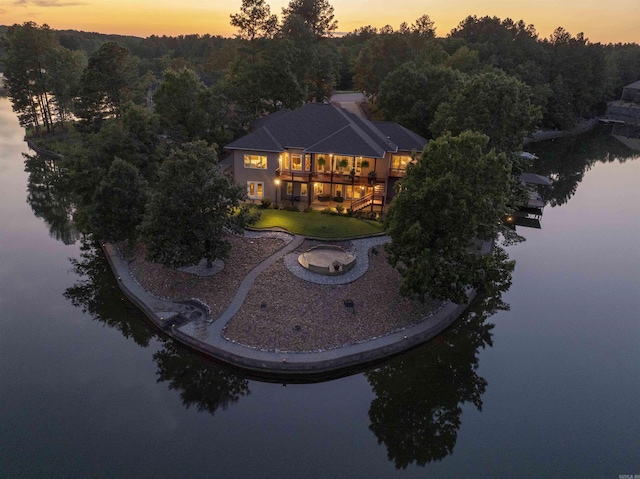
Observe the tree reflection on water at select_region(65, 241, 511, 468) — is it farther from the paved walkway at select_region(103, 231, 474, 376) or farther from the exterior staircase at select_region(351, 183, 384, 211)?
the exterior staircase at select_region(351, 183, 384, 211)

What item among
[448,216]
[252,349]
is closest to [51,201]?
[252,349]

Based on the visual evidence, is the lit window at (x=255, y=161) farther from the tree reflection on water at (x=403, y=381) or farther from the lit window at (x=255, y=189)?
the tree reflection on water at (x=403, y=381)

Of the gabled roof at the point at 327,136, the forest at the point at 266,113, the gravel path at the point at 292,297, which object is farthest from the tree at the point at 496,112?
the gravel path at the point at 292,297

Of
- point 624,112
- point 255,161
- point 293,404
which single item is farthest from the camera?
point 624,112

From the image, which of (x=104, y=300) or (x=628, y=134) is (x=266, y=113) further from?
(x=628, y=134)

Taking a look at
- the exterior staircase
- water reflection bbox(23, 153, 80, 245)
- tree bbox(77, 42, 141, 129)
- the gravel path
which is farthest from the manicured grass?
tree bbox(77, 42, 141, 129)

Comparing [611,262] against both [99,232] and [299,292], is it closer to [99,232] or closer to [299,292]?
[299,292]

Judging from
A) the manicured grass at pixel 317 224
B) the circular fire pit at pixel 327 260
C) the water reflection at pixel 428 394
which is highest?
the manicured grass at pixel 317 224
